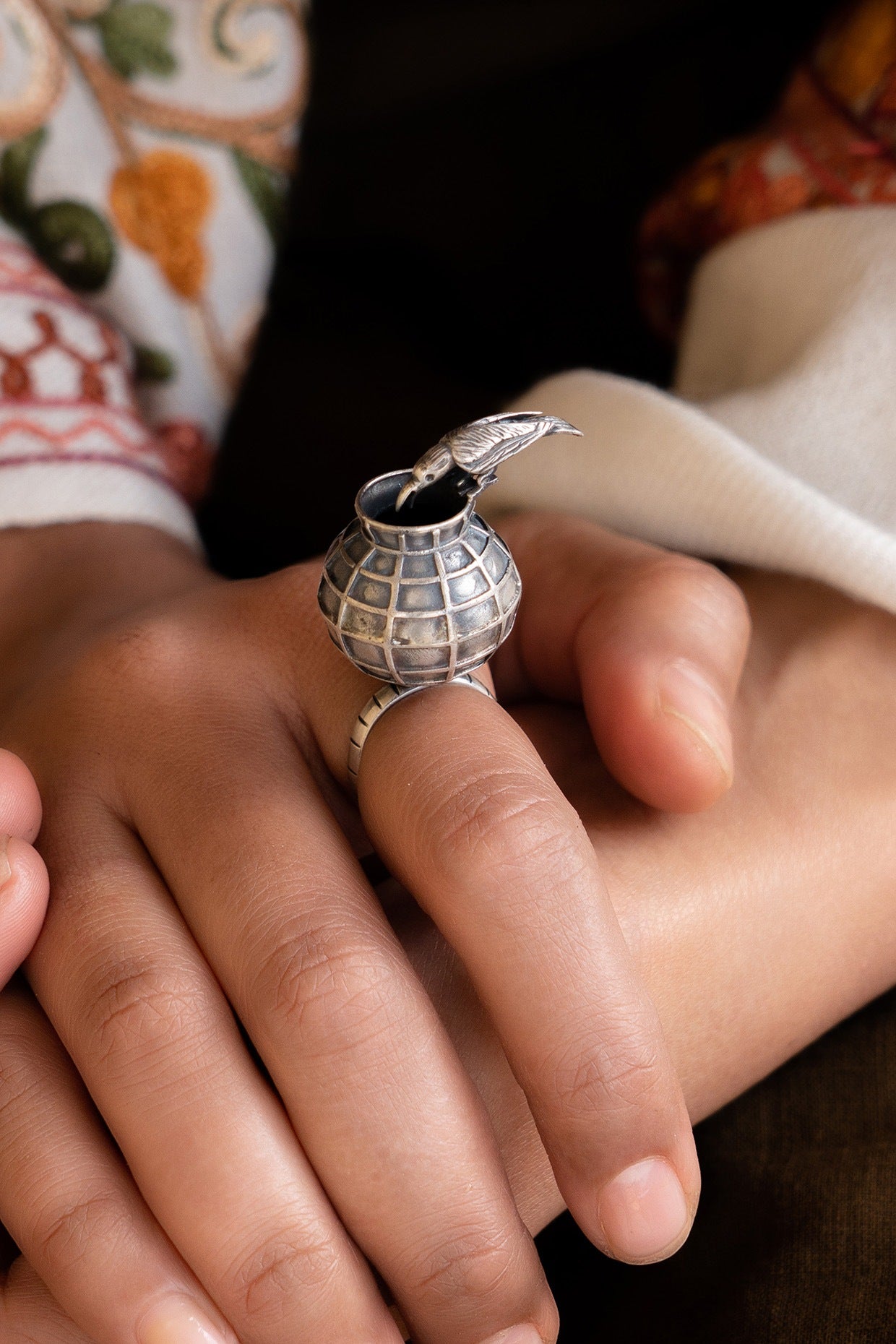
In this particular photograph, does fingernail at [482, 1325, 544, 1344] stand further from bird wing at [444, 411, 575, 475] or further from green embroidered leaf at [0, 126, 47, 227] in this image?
green embroidered leaf at [0, 126, 47, 227]

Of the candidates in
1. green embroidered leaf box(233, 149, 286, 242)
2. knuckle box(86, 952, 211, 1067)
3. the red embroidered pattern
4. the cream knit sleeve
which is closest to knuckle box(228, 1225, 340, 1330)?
knuckle box(86, 952, 211, 1067)

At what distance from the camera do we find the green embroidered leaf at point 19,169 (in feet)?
3.48

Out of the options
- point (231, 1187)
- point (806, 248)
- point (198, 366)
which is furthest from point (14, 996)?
point (806, 248)

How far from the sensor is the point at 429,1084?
0.58 meters

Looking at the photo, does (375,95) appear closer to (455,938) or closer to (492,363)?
(492,363)

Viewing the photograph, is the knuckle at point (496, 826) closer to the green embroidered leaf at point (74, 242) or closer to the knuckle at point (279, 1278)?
the knuckle at point (279, 1278)

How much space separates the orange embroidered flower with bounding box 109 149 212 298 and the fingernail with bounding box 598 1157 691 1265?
96 centimetres

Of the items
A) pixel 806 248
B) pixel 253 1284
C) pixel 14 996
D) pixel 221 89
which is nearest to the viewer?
pixel 253 1284

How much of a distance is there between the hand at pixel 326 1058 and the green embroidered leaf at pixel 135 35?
80cm

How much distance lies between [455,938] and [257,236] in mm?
877

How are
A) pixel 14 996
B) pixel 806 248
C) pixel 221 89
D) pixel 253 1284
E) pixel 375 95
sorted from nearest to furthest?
pixel 253 1284, pixel 14 996, pixel 806 248, pixel 221 89, pixel 375 95

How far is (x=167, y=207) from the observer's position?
44.4 inches

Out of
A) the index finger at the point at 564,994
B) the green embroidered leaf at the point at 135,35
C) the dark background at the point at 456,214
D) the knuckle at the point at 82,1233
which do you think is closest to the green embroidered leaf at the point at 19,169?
the green embroidered leaf at the point at 135,35

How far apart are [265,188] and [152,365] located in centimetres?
23
